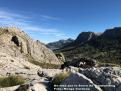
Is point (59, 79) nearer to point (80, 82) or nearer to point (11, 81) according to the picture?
point (80, 82)

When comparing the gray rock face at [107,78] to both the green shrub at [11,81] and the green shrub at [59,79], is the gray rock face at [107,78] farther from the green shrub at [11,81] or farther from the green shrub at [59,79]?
the green shrub at [11,81]

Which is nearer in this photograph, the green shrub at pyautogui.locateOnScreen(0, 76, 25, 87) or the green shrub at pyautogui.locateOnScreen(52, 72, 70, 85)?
the green shrub at pyautogui.locateOnScreen(52, 72, 70, 85)

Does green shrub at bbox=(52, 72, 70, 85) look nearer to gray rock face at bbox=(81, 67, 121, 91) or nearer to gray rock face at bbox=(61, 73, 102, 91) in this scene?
gray rock face at bbox=(61, 73, 102, 91)

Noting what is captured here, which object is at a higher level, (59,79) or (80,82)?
(59,79)

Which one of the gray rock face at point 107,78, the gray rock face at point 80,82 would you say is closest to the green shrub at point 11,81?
the gray rock face at point 80,82

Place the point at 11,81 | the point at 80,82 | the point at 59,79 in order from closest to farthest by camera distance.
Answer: the point at 80,82, the point at 59,79, the point at 11,81

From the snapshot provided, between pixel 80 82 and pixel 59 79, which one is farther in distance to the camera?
pixel 59 79

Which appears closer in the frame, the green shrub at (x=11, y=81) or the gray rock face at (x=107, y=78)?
the gray rock face at (x=107, y=78)

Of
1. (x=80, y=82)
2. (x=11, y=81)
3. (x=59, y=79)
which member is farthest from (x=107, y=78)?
(x=11, y=81)

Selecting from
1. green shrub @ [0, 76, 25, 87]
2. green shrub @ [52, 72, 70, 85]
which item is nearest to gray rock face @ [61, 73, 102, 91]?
green shrub @ [52, 72, 70, 85]

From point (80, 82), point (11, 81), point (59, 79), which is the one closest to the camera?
point (80, 82)

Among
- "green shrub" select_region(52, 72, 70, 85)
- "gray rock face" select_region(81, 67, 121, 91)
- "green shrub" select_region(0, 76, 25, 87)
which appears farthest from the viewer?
"green shrub" select_region(0, 76, 25, 87)

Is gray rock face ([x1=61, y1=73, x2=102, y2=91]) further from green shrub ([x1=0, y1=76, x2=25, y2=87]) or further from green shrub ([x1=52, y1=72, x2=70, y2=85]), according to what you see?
green shrub ([x1=0, y1=76, x2=25, y2=87])

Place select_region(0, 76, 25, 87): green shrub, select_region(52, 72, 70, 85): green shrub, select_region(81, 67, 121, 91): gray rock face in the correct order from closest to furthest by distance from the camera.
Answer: select_region(81, 67, 121, 91): gray rock face
select_region(52, 72, 70, 85): green shrub
select_region(0, 76, 25, 87): green shrub
